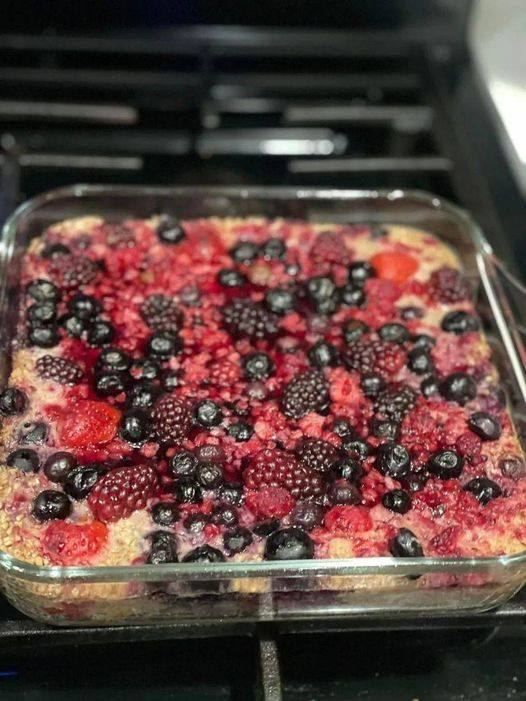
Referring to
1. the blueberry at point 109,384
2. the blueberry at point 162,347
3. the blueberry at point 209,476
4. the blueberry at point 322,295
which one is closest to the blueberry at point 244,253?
the blueberry at point 322,295

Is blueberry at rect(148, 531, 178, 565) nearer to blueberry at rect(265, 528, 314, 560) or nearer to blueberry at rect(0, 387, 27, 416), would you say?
blueberry at rect(265, 528, 314, 560)

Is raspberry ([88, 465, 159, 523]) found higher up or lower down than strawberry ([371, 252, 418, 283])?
lower down

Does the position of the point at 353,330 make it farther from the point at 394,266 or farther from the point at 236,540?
the point at 236,540

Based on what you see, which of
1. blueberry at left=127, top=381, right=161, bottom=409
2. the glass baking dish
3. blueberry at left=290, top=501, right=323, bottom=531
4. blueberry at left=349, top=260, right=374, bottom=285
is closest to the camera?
the glass baking dish

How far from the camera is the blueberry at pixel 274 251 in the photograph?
1478 millimetres

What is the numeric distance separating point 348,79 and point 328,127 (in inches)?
4.1

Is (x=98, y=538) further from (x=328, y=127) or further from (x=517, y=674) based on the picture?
(x=328, y=127)

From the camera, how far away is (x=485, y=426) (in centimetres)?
126

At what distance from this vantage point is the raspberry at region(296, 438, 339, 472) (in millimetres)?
1184

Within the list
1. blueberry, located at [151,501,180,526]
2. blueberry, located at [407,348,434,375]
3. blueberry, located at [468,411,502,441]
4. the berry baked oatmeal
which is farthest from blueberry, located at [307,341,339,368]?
blueberry, located at [151,501,180,526]

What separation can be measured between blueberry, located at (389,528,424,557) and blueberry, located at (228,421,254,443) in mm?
240

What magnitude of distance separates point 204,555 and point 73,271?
54 cm

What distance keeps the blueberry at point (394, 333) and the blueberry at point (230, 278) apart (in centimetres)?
23

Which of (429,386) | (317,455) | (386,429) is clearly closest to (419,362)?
(429,386)
